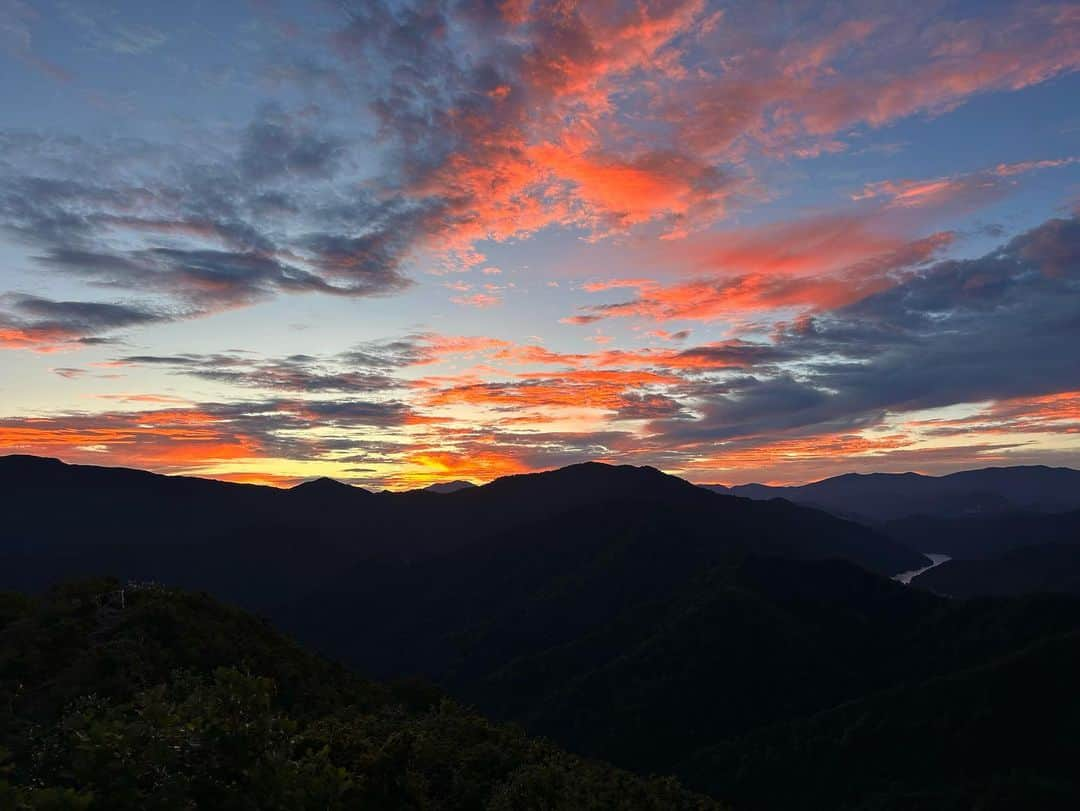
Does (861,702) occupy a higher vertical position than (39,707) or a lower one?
lower

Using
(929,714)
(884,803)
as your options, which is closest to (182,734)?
(884,803)

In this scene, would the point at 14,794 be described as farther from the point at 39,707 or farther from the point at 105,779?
the point at 39,707

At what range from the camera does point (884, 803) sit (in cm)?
14238

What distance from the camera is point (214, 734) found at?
654 inches

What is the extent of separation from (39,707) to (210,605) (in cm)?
3292

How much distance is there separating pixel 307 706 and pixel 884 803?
14022 centimetres

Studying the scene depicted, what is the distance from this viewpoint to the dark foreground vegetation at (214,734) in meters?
15.0

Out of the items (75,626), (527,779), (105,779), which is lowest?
(527,779)

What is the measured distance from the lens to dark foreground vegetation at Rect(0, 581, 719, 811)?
15.0 m

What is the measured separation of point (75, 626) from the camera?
5388cm

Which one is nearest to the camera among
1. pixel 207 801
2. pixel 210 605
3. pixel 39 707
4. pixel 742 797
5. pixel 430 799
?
pixel 207 801

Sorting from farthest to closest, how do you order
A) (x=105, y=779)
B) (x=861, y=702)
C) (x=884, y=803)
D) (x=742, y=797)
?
1. (x=861, y=702)
2. (x=742, y=797)
3. (x=884, y=803)
4. (x=105, y=779)

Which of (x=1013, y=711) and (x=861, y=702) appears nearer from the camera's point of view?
(x=1013, y=711)

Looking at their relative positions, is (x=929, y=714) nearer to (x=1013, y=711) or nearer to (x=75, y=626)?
(x=1013, y=711)
